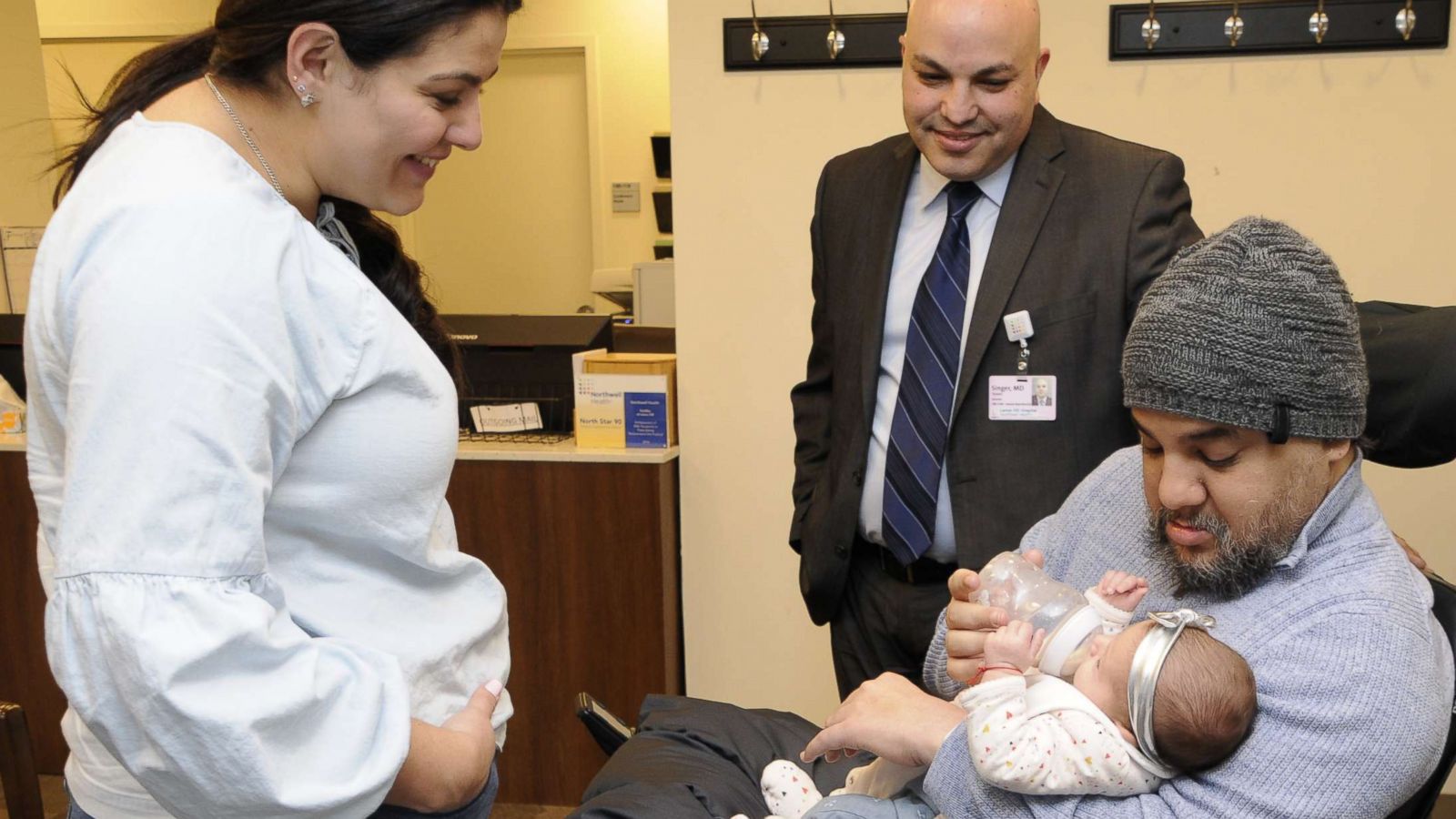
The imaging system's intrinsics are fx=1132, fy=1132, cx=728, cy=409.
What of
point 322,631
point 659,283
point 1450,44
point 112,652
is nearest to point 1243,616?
point 322,631

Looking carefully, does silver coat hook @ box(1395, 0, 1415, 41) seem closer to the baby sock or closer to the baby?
the baby

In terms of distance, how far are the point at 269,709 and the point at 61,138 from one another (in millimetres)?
6360

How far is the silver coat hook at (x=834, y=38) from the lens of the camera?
3127 mm

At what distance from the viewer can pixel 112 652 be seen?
2.79ft

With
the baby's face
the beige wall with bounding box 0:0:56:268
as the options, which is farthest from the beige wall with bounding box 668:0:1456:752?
the beige wall with bounding box 0:0:56:268

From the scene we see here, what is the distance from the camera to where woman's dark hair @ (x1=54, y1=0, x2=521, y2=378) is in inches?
40.1

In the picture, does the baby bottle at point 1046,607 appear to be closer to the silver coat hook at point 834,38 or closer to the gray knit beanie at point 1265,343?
the gray knit beanie at point 1265,343

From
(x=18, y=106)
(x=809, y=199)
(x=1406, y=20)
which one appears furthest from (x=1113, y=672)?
(x=18, y=106)

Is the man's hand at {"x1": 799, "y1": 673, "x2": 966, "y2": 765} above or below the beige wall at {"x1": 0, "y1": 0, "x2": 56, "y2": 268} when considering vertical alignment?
below

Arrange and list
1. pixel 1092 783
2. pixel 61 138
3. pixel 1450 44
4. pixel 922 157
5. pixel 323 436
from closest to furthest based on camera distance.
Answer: pixel 323 436 → pixel 1092 783 → pixel 922 157 → pixel 1450 44 → pixel 61 138

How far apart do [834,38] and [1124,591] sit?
6.70 ft

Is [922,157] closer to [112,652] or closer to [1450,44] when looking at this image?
[1450,44]

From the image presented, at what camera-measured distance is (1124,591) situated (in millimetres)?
1549

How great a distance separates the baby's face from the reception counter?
1982 mm
